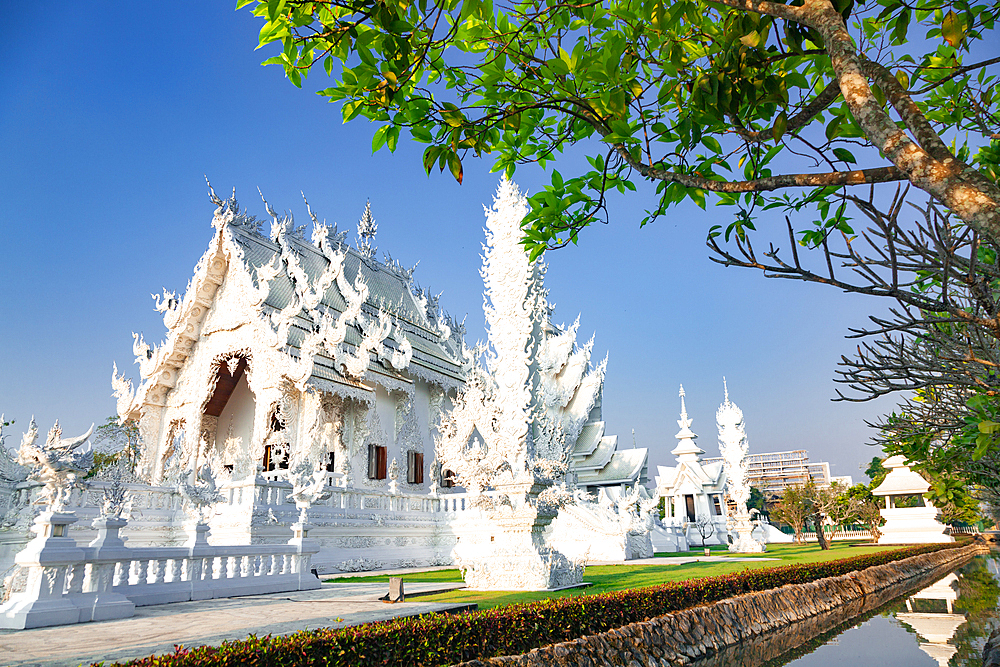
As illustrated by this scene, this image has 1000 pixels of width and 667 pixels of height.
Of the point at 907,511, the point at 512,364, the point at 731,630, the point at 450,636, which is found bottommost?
the point at 731,630

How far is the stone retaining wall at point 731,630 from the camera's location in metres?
5.52

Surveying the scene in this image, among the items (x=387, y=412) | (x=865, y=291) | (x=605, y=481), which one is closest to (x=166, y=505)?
(x=387, y=412)

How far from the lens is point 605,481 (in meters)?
25.2

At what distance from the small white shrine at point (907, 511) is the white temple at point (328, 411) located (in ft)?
35.9

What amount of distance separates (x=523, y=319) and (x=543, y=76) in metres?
7.51

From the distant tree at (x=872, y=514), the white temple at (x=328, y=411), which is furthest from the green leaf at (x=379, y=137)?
the distant tree at (x=872, y=514)

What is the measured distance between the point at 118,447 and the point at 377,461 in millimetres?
6826

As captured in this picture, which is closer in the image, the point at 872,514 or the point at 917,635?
the point at 917,635

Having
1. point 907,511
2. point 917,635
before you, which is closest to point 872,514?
point 907,511

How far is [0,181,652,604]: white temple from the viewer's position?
11.2 metres

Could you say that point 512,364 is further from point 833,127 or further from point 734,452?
point 734,452

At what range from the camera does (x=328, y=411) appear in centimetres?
1802

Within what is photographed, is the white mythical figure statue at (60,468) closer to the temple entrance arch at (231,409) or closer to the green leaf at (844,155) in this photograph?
the green leaf at (844,155)

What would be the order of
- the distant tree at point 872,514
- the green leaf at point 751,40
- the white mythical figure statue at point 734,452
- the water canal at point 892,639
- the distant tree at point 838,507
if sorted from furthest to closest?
the distant tree at point 838,507 → the distant tree at point 872,514 → the white mythical figure statue at point 734,452 → the water canal at point 892,639 → the green leaf at point 751,40
